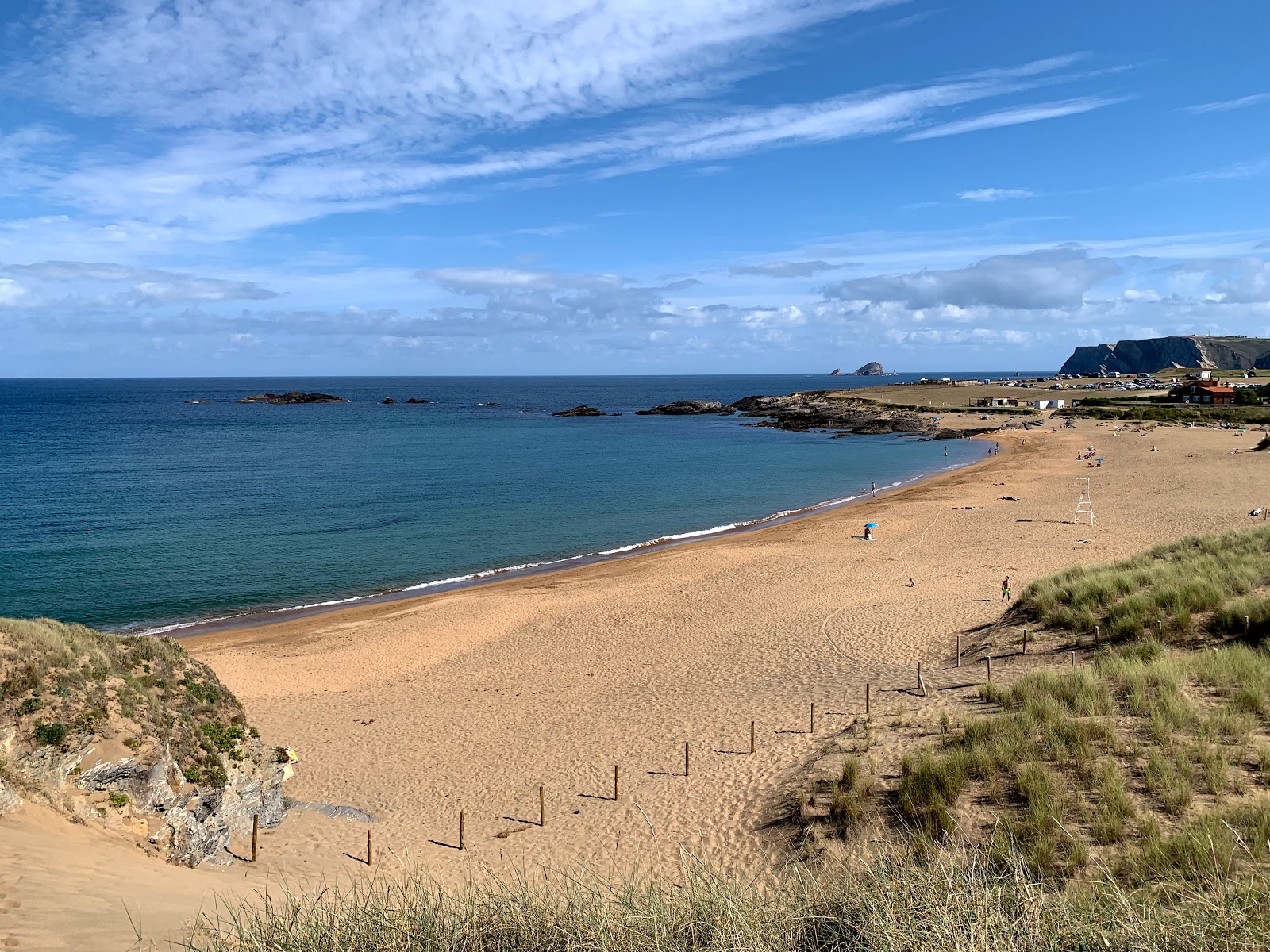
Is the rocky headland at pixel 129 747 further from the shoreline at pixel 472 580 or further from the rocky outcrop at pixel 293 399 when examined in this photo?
the rocky outcrop at pixel 293 399

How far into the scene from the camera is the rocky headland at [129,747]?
30.7ft

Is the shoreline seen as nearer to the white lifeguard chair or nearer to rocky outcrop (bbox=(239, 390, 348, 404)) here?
the white lifeguard chair

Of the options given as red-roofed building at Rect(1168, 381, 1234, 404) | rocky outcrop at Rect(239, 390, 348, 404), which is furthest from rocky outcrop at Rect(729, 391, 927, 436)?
rocky outcrop at Rect(239, 390, 348, 404)

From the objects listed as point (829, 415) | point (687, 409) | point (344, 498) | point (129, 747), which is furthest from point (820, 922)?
point (687, 409)

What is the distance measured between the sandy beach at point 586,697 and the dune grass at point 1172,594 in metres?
2.66

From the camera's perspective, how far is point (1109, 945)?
477 centimetres

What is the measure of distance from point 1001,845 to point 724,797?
4.80m

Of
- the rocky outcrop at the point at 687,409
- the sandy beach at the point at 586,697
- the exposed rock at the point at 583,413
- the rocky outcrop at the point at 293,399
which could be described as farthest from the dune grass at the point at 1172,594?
the rocky outcrop at the point at 293,399

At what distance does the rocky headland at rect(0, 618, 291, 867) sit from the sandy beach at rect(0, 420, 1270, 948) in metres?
0.67

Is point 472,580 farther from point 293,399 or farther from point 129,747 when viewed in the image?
point 293,399

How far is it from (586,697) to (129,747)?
9.07m

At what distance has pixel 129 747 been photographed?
10047 mm

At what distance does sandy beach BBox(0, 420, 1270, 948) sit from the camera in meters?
10.1

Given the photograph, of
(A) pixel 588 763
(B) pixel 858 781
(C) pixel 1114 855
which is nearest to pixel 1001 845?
(C) pixel 1114 855
